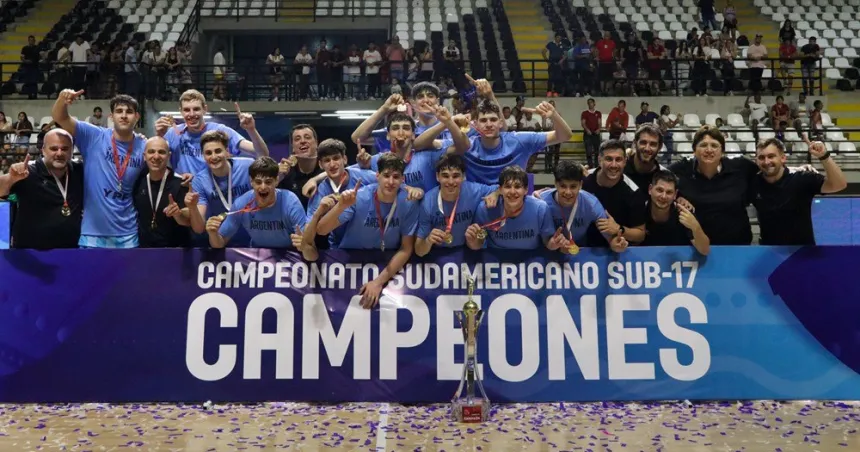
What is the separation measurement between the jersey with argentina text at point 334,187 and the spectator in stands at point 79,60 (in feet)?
45.5

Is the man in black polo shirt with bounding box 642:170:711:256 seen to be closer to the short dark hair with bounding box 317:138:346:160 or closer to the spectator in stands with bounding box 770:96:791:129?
the short dark hair with bounding box 317:138:346:160

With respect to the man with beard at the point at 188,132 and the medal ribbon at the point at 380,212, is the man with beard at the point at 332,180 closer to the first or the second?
the medal ribbon at the point at 380,212

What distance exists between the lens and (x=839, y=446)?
13.6 ft

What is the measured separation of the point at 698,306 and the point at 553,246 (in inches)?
45.9

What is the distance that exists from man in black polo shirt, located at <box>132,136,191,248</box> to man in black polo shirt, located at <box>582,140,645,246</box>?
3193mm

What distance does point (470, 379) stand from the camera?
15.7ft

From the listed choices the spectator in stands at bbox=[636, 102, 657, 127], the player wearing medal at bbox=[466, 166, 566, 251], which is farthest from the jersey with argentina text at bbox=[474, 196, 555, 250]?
the spectator in stands at bbox=[636, 102, 657, 127]

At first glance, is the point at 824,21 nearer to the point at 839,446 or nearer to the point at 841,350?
the point at 841,350

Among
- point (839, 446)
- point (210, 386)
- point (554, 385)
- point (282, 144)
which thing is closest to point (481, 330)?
point (554, 385)

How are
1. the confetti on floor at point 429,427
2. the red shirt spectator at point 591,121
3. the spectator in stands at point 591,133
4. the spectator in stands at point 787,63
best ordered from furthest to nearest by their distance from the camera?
1. the spectator in stands at point 787,63
2. the red shirt spectator at point 591,121
3. the spectator in stands at point 591,133
4. the confetti on floor at point 429,427

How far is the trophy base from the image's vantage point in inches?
184

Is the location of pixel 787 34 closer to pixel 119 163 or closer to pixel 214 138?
pixel 214 138

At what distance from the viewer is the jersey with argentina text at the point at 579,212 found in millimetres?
5301

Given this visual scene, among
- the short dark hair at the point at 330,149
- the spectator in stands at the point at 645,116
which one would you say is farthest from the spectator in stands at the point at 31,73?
the short dark hair at the point at 330,149
